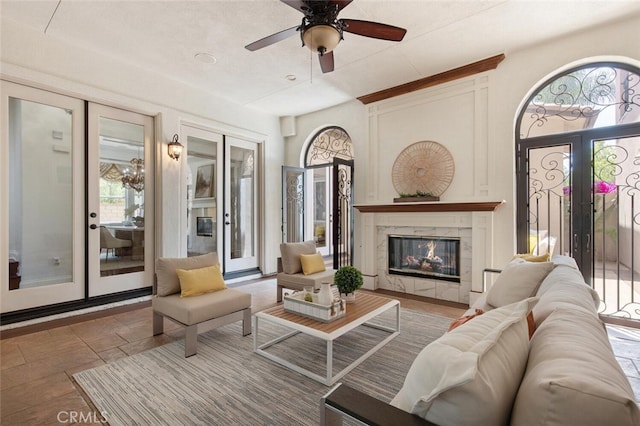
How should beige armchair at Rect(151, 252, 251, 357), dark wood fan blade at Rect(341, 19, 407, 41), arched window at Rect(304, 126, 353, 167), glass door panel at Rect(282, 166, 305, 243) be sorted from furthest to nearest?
1. glass door panel at Rect(282, 166, 305, 243)
2. arched window at Rect(304, 126, 353, 167)
3. beige armchair at Rect(151, 252, 251, 357)
4. dark wood fan blade at Rect(341, 19, 407, 41)

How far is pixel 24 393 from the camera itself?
205 centimetres

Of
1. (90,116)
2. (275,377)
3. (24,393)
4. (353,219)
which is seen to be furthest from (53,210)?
(353,219)

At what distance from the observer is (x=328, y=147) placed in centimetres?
596

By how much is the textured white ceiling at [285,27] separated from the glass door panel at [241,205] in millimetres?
1412

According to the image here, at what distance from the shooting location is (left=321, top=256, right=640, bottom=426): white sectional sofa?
63cm

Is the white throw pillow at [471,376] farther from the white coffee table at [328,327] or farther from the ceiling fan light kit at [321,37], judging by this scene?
the ceiling fan light kit at [321,37]

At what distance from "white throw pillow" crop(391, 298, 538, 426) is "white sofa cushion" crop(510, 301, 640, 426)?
0.05 metres

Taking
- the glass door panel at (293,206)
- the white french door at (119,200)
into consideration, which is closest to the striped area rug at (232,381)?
the white french door at (119,200)

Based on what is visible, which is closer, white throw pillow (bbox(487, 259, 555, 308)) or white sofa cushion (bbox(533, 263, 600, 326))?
white sofa cushion (bbox(533, 263, 600, 326))

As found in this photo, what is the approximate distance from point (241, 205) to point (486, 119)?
413 centimetres

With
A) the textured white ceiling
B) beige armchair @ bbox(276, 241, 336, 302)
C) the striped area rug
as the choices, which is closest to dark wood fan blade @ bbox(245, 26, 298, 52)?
the textured white ceiling

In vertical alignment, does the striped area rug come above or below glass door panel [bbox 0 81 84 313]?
below

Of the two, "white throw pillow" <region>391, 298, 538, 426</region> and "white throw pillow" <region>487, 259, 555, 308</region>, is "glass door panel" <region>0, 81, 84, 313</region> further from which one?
"white throw pillow" <region>487, 259, 555, 308</region>

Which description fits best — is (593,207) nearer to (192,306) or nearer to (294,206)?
(192,306)
